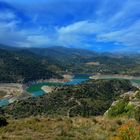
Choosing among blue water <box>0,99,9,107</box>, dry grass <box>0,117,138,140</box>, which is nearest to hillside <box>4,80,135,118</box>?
blue water <box>0,99,9,107</box>

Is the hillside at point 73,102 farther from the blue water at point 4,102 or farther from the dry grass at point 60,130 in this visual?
the dry grass at point 60,130

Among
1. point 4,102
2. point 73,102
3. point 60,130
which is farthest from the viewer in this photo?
point 4,102

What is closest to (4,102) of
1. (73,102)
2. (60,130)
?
(73,102)

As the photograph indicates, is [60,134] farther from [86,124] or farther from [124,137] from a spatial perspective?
[124,137]

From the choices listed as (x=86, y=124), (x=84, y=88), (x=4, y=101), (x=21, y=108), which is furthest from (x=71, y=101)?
(x=86, y=124)

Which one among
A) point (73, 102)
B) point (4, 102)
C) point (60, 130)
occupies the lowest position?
point (4, 102)

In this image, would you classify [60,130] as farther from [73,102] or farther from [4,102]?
[4,102]

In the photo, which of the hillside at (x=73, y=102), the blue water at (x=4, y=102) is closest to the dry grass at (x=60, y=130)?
the hillside at (x=73, y=102)
